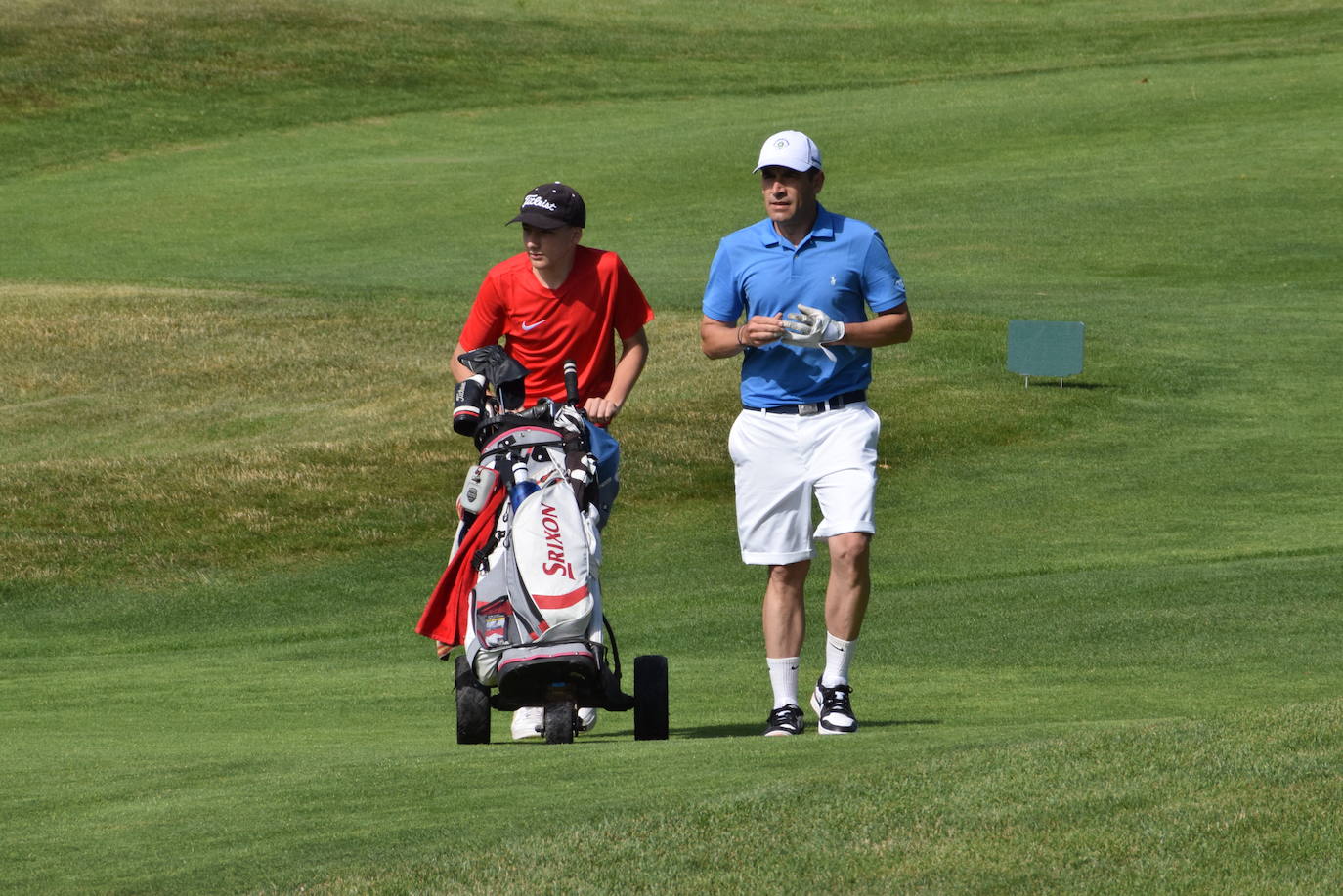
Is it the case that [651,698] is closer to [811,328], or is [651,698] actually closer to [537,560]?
[537,560]

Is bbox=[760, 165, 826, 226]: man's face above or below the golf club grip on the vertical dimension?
above

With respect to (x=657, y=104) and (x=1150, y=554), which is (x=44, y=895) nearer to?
(x=1150, y=554)

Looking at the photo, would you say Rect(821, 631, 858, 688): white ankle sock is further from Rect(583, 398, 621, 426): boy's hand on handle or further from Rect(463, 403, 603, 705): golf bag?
Rect(583, 398, 621, 426): boy's hand on handle

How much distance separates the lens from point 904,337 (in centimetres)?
805

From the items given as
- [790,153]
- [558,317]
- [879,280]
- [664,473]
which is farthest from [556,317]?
[664,473]

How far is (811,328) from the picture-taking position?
7668mm

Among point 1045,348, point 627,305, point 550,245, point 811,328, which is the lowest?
point 1045,348

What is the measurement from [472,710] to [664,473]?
984 centimetres

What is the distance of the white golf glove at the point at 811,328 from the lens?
7.66 metres

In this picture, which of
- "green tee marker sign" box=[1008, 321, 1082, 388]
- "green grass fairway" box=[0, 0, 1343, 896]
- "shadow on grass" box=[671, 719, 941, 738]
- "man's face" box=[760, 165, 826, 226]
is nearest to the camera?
"green grass fairway" box=[0, 0, 1343, 896]

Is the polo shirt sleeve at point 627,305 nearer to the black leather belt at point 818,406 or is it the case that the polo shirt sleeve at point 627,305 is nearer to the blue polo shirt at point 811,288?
the blue polo shirt at point 811,288

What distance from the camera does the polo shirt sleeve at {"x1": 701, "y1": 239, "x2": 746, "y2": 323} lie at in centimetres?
809

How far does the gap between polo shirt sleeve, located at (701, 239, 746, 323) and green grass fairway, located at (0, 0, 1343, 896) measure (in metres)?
1.79

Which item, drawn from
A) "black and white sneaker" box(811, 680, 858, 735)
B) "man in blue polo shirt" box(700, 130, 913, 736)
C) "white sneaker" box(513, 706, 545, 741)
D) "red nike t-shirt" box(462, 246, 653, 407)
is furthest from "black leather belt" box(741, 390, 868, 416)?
"white sneaker" box(513, 706, 545, 741)
